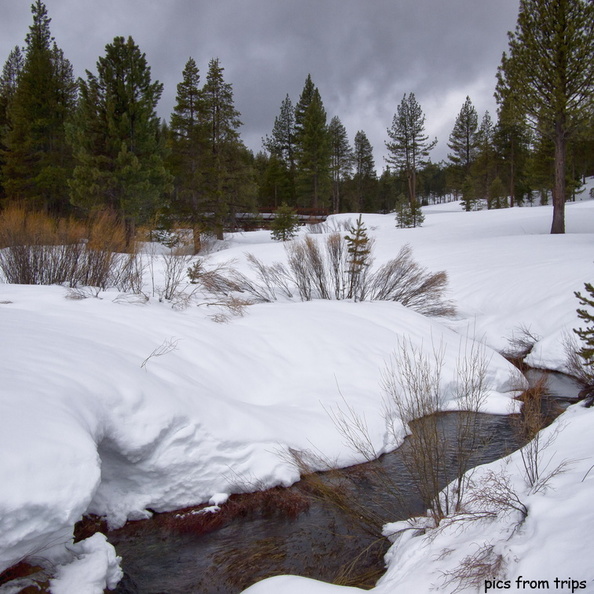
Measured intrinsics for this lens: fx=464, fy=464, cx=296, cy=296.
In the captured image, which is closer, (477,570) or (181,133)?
(477,570)

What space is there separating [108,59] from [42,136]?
835cm

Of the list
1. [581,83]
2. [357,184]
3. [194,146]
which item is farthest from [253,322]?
[357,184]

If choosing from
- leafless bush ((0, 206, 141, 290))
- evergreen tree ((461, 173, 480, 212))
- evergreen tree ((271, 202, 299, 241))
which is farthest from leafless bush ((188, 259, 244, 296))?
evergreen tree ((461, 173, 480, 212))

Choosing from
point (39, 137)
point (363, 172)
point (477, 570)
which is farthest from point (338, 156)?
point (477, 570)

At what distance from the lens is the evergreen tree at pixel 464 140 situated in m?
52.1

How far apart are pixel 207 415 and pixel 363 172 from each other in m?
56.8

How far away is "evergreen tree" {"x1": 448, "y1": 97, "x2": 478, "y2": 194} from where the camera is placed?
52094 mm

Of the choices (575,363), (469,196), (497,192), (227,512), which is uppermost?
(497,192)

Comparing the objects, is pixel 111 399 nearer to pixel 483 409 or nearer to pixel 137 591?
pixel 137 591

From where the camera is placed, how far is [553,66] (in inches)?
703

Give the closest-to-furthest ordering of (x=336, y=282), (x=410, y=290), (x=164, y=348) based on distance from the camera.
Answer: (x=164, y=348) < (x=336, y=282) < (x=410, y=290)

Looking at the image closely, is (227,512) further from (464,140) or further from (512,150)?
(464,140)

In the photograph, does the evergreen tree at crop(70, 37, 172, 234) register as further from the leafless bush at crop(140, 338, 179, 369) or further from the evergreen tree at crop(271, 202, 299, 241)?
the leafless bush at crop(140, 338, 179, 369)

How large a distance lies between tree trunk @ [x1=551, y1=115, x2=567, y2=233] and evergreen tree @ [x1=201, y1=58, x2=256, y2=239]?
16887mm
